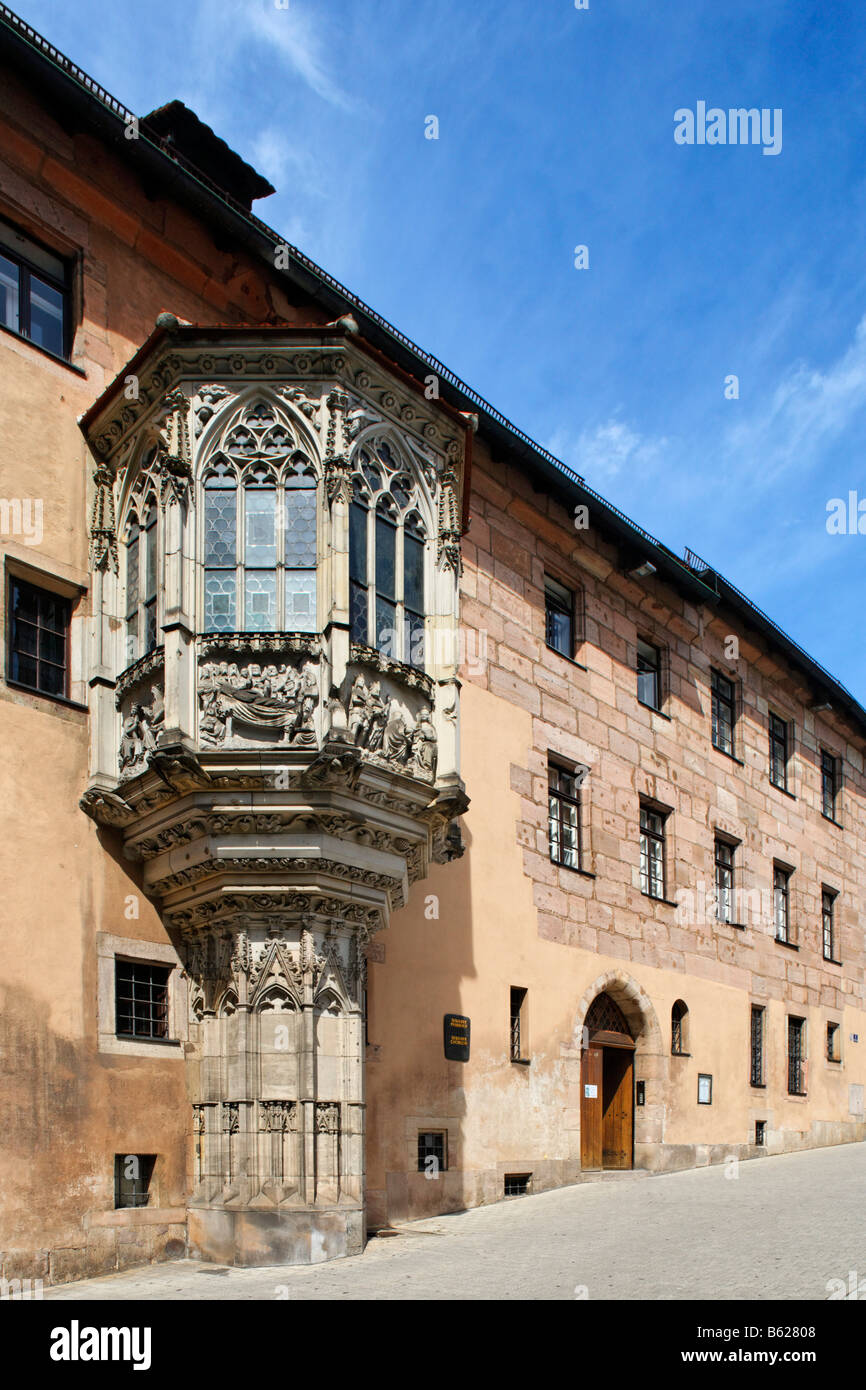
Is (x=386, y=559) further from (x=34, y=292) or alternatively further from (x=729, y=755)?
(x=729, y=755)

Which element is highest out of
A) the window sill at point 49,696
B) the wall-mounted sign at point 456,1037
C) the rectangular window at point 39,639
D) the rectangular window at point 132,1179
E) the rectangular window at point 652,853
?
the rectangular window at point 39,639

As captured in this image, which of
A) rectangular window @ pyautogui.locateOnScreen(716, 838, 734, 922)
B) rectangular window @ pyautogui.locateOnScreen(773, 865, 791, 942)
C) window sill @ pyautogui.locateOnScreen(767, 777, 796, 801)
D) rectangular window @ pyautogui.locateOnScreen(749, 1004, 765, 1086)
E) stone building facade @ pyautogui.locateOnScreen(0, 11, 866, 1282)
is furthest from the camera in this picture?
window sill @ pyautogui.locateOnScreen(767, 777, 796, 801)

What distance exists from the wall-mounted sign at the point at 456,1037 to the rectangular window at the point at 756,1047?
26.9ft

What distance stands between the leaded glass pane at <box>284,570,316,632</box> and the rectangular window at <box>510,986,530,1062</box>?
656 cm

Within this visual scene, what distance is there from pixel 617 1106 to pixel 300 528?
Answer: 411 inches

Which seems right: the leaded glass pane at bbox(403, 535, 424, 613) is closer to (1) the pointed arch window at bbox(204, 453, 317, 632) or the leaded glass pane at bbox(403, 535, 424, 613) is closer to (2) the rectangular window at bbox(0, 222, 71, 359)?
(1) the pointed arch window at bbox(204, 453, 317, 632)

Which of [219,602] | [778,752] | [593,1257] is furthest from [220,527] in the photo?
[778,752]

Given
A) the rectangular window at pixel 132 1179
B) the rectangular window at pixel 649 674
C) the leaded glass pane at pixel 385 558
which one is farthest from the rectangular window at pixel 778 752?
the rectangular window at pixel 132 1179

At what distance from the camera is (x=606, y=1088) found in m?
18.3

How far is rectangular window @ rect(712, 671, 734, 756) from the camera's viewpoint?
2236 cm

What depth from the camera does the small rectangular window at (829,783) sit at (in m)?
26.7

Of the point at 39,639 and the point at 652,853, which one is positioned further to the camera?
the point at 652,853

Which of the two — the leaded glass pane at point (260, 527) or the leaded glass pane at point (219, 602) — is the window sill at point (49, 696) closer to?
the leaded glass pane at point (219, 602)

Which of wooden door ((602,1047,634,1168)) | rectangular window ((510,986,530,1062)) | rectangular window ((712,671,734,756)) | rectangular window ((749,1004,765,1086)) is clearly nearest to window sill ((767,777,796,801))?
rectangular window ((712,671,734,756))
